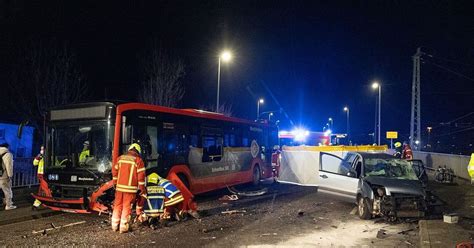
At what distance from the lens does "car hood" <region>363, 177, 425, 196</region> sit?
9.60 m

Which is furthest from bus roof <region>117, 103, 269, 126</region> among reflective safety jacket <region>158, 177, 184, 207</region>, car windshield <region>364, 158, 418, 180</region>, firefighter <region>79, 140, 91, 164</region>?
car windshield <region>364, 158, 418, 180</region>

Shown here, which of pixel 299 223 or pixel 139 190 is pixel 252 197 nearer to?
pixel 299 223

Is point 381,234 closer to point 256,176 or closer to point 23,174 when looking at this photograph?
point 256,176

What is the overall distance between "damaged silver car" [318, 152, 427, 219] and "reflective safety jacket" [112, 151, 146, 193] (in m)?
5.29

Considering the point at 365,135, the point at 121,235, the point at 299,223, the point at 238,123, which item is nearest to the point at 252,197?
the point at 238,123

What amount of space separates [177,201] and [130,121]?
2395 mm

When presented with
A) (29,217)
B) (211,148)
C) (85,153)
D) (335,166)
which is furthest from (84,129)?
(335,166)

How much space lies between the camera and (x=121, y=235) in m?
8.41

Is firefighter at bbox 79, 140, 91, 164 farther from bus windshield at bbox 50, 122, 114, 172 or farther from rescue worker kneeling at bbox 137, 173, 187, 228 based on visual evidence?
rescue worker kneeling at bbox 137, 173, 187, 228

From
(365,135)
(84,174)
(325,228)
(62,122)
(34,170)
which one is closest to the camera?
(325,228)

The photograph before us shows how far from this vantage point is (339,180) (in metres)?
11.8

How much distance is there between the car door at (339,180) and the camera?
36.6ft

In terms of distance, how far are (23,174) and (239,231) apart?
9941 millimetres

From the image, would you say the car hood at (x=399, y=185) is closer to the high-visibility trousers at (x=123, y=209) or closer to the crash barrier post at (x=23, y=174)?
the high-visibility trousers at (x=123, y=209)
